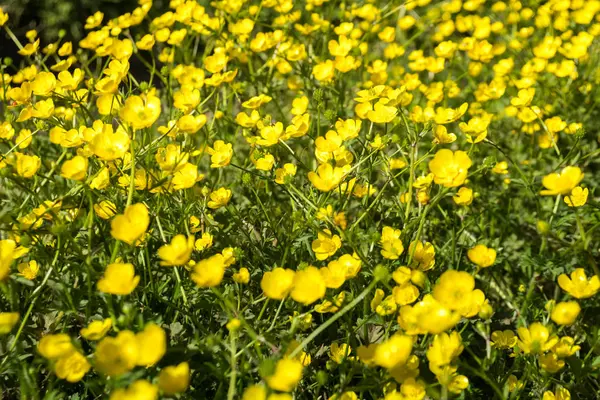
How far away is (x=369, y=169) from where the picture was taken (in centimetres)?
180

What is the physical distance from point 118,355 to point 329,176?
82 centimetres

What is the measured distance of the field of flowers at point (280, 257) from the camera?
1.27 m

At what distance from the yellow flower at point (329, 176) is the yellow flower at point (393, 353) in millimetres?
555

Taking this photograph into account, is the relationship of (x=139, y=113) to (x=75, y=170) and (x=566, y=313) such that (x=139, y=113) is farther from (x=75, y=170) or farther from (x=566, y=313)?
(x=566, y=313)

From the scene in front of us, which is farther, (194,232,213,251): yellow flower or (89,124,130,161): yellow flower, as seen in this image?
(194,232,213,251): yellow flower

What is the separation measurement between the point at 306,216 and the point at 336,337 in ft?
1.24

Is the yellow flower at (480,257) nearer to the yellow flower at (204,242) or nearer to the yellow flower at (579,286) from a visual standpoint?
the yellow flower at (579,286)

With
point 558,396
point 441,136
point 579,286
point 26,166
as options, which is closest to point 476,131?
point 441,136

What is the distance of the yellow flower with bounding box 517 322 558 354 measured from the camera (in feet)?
4.38

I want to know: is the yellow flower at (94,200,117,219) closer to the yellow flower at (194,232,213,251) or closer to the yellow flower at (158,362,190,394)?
the yellow flower at (194,232,213,251)

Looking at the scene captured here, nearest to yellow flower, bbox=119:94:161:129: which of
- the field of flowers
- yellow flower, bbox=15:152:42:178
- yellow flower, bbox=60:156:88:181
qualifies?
the field of flowers

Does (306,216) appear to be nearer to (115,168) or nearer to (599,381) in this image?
(115,168)

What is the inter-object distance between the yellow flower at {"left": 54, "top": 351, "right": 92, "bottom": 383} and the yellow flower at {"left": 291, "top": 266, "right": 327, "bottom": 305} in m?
0.44

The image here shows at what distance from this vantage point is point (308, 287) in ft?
4.13
